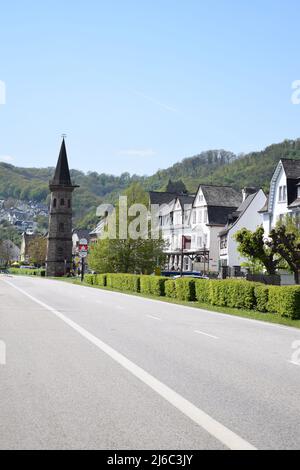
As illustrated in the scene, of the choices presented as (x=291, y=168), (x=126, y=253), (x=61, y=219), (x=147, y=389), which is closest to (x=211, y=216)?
(x=126, y=253)

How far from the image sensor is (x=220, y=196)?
7944 centimetres

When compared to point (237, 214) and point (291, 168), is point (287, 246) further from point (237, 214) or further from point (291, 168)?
point (237, 214)

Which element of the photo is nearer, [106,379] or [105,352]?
[106,379]

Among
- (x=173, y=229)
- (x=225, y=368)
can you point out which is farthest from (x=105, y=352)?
(x=173, y=229)

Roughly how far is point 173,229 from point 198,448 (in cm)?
8332

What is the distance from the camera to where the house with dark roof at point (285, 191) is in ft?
174

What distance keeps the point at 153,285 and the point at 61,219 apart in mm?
75428

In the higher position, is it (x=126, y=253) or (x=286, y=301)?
(x=126, y=253)

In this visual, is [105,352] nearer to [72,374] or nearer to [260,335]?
[72,374]

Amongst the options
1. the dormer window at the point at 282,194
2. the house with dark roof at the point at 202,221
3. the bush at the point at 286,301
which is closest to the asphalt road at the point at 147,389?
the bush at the point at 286,301

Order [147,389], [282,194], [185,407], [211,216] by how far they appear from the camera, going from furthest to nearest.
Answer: [211,216]
[282,194]
[147,389]
[185,407]

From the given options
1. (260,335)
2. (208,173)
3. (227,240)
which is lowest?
(260,335)

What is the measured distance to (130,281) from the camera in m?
49.1
